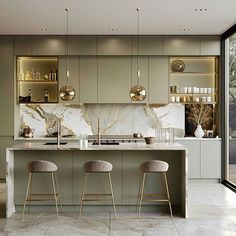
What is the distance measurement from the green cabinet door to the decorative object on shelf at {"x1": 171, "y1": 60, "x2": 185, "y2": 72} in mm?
1609

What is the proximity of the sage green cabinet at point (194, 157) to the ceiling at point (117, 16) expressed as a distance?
7.13ft

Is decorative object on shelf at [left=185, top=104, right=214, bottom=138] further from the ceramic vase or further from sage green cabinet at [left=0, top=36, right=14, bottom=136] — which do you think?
sage green cabinet at [left=0, top=36, right=14, bottom=136]

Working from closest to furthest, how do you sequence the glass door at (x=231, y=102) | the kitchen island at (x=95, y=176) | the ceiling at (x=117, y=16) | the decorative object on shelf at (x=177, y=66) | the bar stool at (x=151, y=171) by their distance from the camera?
the bar stool at (x=151, y=171) < the kitchen island at (x=95, y=176) < the ceiling at (x=117, y=16) < the glass door at (x=231, y=102) < the decorative object on shelf at (x=177, y=66)

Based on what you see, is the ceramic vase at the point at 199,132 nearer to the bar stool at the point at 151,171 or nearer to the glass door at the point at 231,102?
the glass door at the point at 231,102

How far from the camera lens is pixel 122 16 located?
6.83 m

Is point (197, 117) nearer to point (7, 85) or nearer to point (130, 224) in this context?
point (7, 85)

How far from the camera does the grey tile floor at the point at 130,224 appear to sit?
490 cm

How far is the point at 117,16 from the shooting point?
6.83m

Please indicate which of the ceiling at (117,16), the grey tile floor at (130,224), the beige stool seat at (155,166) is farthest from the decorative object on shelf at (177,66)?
the beige stool seat at (155,166)

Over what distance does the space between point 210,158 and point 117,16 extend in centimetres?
345

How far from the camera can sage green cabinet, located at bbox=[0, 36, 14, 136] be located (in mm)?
8375

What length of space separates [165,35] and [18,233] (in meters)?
5.09


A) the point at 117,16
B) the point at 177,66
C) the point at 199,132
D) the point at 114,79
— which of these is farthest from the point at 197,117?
the point at 117,16

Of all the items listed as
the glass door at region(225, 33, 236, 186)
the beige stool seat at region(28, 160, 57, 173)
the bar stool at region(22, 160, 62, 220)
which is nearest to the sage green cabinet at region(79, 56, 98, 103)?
the glass door at region(225, 33, 236, 186)
